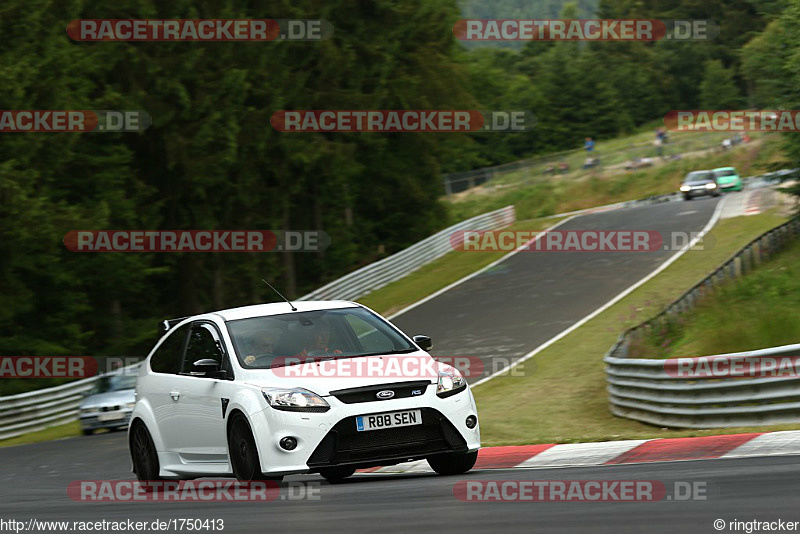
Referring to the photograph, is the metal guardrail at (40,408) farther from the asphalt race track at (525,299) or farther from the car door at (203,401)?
the car door at (203,401)

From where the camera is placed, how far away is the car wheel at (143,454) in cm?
1100

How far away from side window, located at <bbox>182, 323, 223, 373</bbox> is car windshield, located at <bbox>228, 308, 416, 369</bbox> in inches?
7.0

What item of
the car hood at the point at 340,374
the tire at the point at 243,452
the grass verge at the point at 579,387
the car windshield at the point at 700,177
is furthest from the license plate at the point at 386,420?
the car windshield at the point at 700,177

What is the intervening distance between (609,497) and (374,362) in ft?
10.2

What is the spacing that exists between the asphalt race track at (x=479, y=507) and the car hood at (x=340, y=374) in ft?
2.49

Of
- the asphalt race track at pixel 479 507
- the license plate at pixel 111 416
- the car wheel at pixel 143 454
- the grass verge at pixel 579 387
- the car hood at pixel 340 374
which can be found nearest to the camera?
the asphalt race track at pixel 479 507

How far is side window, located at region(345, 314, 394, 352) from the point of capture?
10328 millimetres

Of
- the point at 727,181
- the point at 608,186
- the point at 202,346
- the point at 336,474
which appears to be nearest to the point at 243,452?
the point at 336,474

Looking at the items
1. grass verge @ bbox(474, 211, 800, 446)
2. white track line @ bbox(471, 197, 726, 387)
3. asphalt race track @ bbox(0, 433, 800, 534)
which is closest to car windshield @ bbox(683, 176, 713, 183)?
white track line @ bbox(471, 197, 726, 387)

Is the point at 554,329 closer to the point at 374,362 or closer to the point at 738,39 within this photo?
the point at 374,362

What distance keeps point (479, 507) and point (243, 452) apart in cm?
302

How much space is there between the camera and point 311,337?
10297 millimetres

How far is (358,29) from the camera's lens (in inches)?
1949

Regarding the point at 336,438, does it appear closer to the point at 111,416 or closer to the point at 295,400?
the point at 295,400
